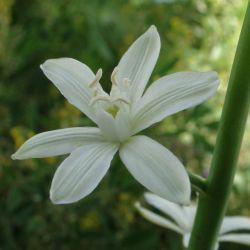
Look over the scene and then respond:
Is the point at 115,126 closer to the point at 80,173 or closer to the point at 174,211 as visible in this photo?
the point at 80,173

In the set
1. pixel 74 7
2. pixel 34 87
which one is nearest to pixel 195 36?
pixel 74 7

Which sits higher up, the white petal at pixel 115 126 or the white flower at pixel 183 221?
the white petal at pixel 115 126

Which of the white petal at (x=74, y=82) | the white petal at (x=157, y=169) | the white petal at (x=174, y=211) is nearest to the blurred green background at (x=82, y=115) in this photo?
the white petal at (x=174, y=211)

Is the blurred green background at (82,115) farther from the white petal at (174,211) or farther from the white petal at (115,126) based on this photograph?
the white petal at (115,126)

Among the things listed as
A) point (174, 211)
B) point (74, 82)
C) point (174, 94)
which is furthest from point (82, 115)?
point (174, 94)

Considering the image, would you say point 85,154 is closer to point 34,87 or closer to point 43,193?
point 43,193

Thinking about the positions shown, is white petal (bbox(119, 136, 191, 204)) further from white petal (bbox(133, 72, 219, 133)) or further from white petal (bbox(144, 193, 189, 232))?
white petal (bbox(144, 193, 189, 232))

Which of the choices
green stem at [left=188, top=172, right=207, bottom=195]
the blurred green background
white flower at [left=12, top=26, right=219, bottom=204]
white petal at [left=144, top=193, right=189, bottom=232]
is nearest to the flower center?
white flower at [left=12, top=26, right=219, bottom=204]

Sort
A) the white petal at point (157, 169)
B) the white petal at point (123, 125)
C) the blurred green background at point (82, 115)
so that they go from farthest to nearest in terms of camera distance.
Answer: the blurred green background at point (82, 115) < the white petal at point (123, 125) < the white petal at point (157, 169)
